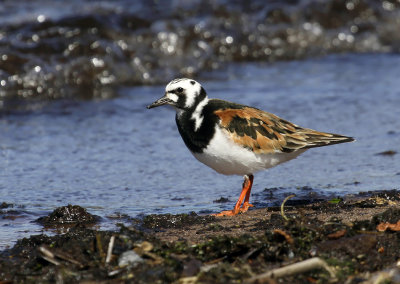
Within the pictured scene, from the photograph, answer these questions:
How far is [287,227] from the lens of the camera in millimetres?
3568

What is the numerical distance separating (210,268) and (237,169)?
1.79m

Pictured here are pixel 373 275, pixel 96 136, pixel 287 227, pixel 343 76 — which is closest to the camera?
pixel 373 275

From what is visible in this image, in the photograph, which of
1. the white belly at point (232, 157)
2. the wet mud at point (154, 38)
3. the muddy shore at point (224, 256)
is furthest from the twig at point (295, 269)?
the wet mud at point (154, 38)

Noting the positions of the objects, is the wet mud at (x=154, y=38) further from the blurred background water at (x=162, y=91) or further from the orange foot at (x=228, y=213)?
the orange foot at (x=228, y=213)

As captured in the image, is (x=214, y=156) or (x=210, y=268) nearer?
(x=210, y=268)

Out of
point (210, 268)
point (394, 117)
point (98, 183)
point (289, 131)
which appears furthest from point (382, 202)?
point (394, 117)

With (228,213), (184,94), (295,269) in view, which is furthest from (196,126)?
(295,269)

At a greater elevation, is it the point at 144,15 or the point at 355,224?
the point at 144,15

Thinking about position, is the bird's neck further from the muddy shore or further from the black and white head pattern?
the muddy shore

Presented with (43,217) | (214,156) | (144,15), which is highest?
(144,15)

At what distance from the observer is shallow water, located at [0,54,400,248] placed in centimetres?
516

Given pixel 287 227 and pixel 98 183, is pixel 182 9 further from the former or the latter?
pixel 287 227

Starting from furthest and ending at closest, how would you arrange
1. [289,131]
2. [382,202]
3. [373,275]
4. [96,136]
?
[96,136] < [289,131] < [382,202] < [373,275]

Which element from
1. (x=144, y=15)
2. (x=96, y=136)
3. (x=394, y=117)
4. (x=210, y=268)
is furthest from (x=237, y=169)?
(x=144, y=15)
